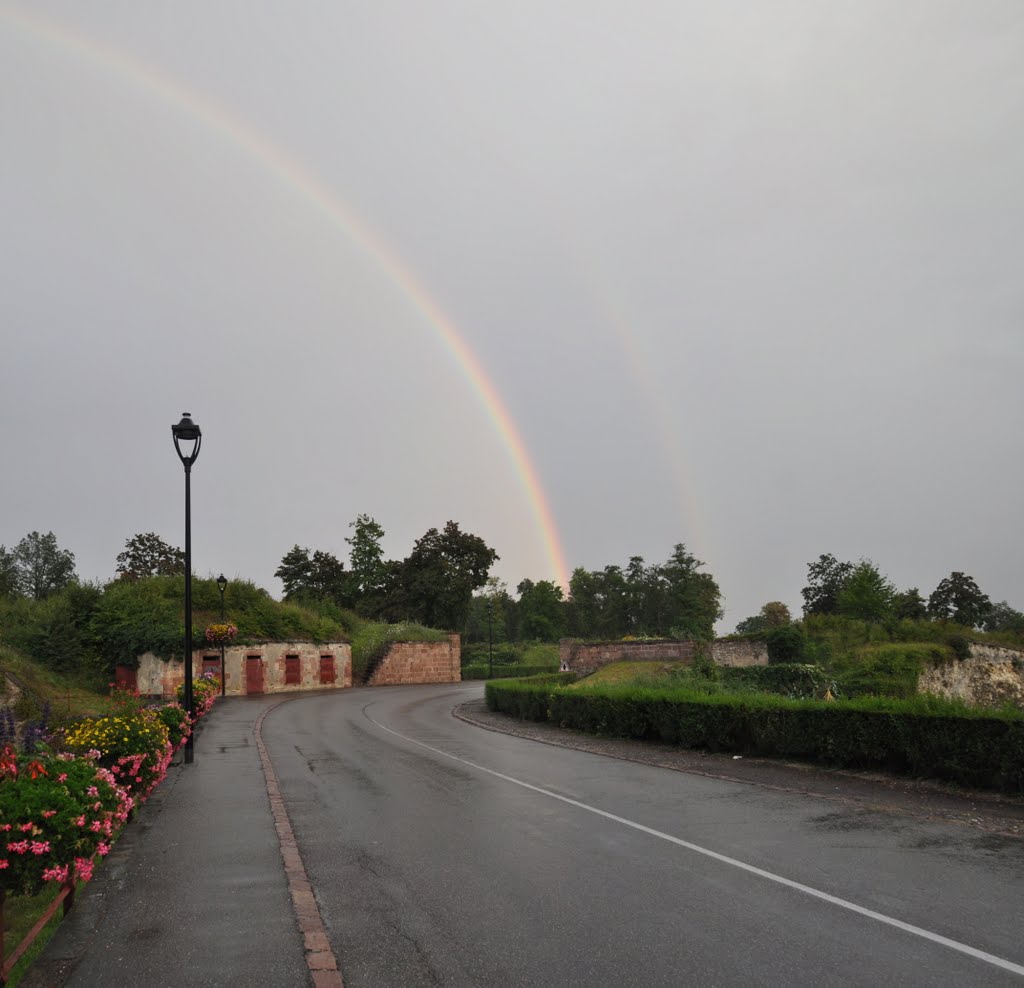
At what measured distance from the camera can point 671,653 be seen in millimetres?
44469

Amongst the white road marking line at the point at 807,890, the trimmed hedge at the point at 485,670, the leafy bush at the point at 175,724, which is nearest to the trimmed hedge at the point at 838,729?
the white road marking line at the point at 807,890

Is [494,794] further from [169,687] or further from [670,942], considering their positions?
[169,687]

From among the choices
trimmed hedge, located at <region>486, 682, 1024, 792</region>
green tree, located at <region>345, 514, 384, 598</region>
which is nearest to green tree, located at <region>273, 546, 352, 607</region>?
green tree, located at <region>345, 514, 384, 598</region>

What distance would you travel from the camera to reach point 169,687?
42.6 m

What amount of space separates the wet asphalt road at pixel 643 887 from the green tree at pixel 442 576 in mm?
62229

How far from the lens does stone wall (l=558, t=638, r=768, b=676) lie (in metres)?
44.0

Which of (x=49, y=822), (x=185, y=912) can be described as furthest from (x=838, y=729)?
(x=49, y=822)

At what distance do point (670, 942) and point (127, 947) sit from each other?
12.8 feet

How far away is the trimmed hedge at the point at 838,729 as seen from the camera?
11414mm

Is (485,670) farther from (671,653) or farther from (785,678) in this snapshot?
(785,678)

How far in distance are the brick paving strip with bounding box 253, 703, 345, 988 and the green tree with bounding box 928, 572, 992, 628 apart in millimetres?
95029

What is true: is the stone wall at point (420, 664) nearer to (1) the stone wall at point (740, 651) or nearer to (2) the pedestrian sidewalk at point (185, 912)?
(1) the stone wall at point (740, 651)

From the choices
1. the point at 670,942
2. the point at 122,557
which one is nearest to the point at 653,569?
the point at 122,557

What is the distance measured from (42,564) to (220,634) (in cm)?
5368
